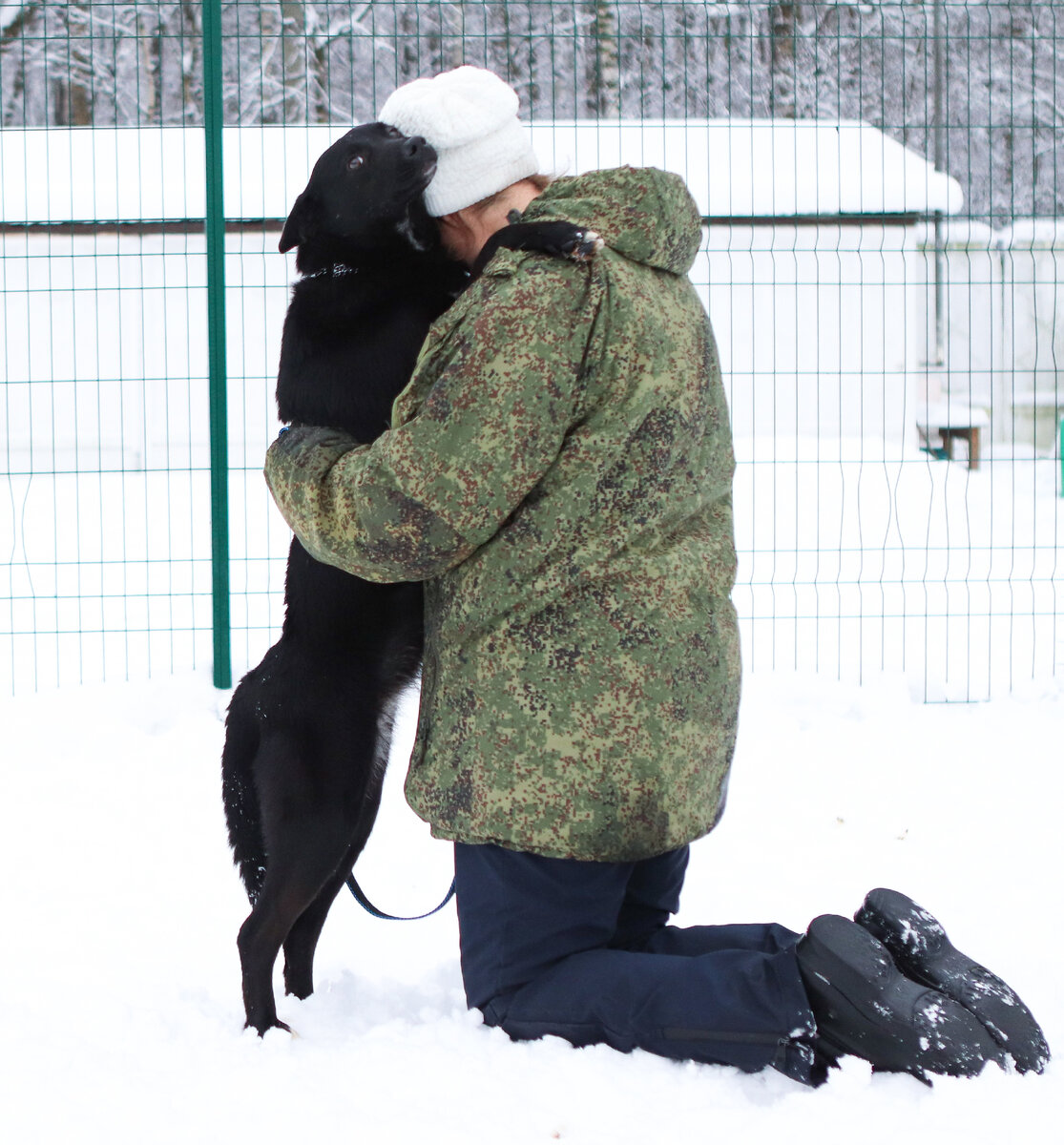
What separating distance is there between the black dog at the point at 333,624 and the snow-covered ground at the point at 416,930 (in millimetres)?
264

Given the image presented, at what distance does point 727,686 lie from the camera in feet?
6.30

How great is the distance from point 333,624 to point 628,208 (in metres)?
0.85

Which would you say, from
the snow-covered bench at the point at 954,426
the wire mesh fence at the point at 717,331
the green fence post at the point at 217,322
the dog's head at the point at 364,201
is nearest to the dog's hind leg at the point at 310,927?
the dog's head at the point at 364,201

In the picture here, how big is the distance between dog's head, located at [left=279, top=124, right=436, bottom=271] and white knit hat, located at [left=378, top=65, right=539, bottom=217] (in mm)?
33

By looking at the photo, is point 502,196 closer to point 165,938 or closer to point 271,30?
point 165,938

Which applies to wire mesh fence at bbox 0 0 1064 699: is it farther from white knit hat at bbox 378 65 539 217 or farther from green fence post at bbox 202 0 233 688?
white knit hat at bbox 378 65 539 217

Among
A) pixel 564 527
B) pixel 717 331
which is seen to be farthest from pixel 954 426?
pixel 564 527

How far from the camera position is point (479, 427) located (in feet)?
5.57

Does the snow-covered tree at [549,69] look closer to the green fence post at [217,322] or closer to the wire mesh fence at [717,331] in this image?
the wire mesh fence at [717,331]

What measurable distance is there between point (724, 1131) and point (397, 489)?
1.00 m

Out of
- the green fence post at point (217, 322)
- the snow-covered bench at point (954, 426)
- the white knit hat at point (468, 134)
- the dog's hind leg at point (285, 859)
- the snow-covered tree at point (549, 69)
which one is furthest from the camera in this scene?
the snow-covered bench at point (954, 426)

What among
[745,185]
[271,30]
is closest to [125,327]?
[745,185]

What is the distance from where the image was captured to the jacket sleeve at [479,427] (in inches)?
66.8

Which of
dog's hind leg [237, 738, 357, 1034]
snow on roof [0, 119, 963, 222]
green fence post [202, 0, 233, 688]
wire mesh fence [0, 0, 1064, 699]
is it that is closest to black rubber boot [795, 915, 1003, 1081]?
dog's hind leg [237, 738, 357, 1034]
